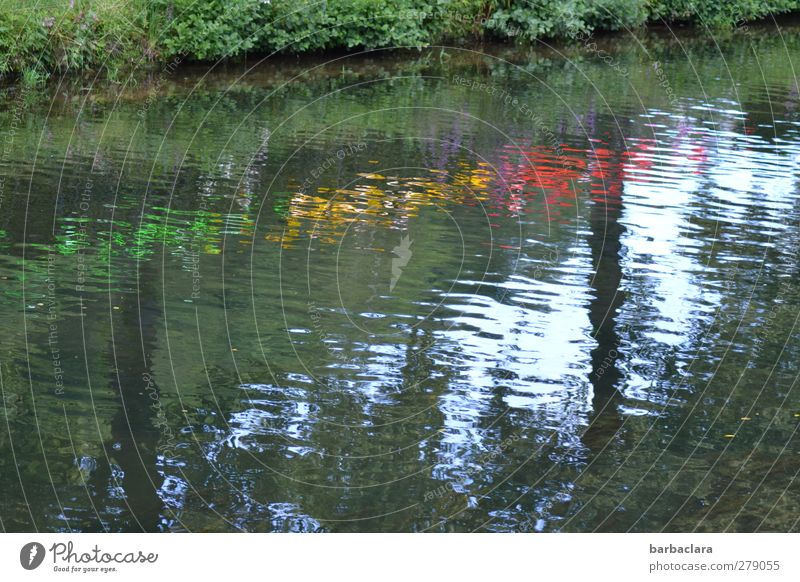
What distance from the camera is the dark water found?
6438 mm

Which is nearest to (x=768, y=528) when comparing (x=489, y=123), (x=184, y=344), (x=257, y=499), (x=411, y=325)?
(x=257, y=499)
